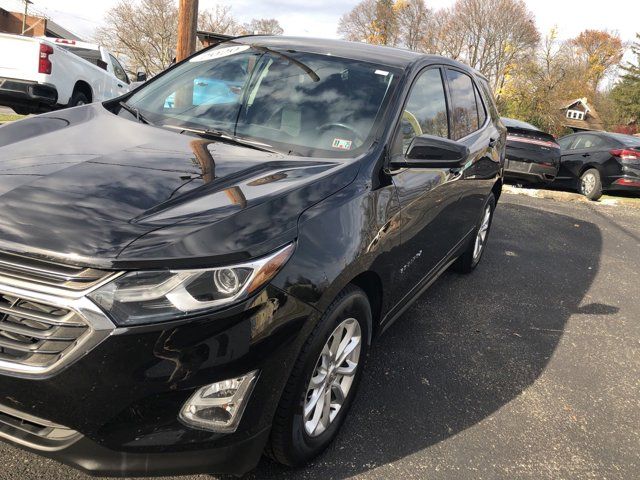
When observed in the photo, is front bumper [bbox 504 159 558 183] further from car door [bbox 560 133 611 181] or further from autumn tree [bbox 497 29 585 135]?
autumn tree [bbox 497 29 585 135]

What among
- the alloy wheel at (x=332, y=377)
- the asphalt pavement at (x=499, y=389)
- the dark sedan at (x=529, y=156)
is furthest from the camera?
the dark sedan at (x=529, y=156)

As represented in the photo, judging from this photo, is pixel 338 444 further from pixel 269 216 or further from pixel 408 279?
pixel 269 216

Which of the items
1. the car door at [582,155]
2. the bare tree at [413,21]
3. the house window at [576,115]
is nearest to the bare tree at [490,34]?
the bare tree at [413,21]

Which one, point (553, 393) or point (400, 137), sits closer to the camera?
point (400, 137)

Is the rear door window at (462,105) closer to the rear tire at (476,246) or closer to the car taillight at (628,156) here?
the rear tire at (476,246)

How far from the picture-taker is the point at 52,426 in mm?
1639

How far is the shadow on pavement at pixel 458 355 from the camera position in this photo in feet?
8.20

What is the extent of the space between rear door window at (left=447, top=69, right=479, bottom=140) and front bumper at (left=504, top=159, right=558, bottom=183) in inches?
238

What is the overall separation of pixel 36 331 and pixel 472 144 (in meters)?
3.40

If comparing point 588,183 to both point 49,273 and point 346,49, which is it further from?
point 49,273

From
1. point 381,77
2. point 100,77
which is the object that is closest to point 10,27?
point 100,77

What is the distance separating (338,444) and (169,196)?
1.36 metres

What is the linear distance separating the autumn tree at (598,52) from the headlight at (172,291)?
205ft

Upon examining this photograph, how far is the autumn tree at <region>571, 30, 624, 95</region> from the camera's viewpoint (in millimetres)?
56159
